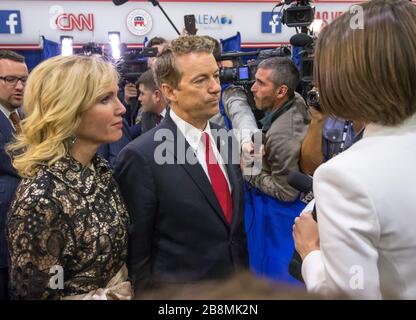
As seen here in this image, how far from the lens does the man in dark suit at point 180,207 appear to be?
1286mm

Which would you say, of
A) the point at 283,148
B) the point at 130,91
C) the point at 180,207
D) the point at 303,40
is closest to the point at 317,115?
the point at 283,148

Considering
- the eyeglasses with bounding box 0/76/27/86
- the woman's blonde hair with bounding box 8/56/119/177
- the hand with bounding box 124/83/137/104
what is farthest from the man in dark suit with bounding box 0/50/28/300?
the hand with bounding box 124/83/137/104

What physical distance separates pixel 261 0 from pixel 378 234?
5.97 m

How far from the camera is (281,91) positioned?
232 cm

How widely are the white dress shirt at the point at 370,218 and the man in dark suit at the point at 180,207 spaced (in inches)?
26.0

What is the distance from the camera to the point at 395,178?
0.66 m

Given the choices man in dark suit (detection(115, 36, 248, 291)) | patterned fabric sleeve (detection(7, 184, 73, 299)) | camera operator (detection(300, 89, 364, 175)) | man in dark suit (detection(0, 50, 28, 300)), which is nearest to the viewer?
patterned fabric sleeve (detection(7, 184, 73, 299))

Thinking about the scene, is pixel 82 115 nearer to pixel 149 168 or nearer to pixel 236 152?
pixel 149 168

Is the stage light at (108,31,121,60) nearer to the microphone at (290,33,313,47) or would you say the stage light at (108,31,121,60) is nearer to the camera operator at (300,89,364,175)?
the microphone at (290,33,313,47)

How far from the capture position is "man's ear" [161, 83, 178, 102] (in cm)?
150

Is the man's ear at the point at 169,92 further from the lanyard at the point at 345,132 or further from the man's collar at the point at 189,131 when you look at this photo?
the lanyard at the point at 345,132

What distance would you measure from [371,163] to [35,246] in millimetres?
772

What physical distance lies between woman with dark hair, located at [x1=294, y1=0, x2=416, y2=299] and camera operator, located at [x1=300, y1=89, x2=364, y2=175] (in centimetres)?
119
